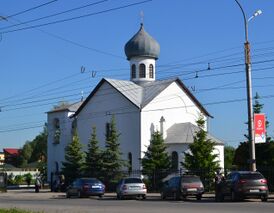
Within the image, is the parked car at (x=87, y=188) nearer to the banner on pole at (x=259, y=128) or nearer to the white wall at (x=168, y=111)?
the banner on pole at (x=259, y=128)

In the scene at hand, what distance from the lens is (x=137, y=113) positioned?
195ft

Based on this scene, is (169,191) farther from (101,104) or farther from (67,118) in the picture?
(67,118)

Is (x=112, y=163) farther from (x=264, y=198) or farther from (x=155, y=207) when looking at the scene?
(x=155, y=207)

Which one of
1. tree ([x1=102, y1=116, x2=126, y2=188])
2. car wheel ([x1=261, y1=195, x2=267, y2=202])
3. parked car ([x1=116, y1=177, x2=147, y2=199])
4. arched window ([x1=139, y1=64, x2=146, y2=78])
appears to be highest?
arched window ([x1=139, y1=64, x2=146, y2=78])

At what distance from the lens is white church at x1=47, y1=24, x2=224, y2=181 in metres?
59.1

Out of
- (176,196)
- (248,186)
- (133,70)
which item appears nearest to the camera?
(248,186)

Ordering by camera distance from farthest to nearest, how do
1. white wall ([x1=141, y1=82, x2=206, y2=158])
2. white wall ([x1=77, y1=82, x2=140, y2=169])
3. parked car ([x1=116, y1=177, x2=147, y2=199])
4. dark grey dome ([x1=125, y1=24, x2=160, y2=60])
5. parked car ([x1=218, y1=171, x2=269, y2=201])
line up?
dark grey dome ([x1=125, y1=24, x2=160, y2=60]) → white wall ([x1=77, y1=82, x2=140, y2=169]) → white wall ([x1=141, y1=82, x2=206, y2=158]) → parked car ([x1=116, y1=177, x2=147, y2=199]) → parked car ([x1=218, y1=171, x2=269, y2=201])

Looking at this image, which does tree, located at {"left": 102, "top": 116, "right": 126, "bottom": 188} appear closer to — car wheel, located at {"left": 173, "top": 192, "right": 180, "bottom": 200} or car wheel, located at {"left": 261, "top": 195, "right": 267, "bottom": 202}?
car wheel, located at {"left": 173, "top": 192, "right": 180, "bottom": 200}

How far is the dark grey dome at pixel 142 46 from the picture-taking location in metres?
66.6

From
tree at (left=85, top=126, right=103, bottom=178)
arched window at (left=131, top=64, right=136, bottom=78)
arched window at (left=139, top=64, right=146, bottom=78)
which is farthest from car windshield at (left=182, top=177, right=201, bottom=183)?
arched window at (left=131, top=64, right=136, bottom=78)

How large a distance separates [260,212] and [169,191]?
13.7 meters

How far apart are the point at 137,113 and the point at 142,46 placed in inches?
415

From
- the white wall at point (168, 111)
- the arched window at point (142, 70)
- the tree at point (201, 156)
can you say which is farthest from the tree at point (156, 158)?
the arched window at point (142, 70)

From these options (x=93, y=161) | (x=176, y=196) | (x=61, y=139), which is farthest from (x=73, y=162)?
(x=176, y=196)
